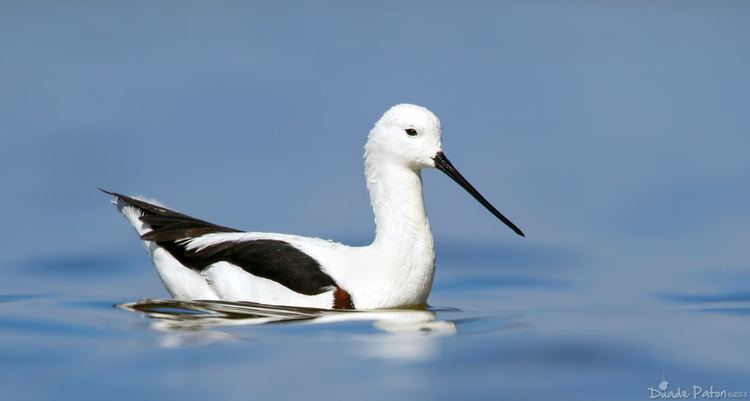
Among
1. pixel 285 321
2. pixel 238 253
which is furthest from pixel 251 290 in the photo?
pixel 285 321

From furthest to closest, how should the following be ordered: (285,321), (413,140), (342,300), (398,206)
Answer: (398,206) → (413,140) → (342,300) → (285,321)

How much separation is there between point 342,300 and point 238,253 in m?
1.00

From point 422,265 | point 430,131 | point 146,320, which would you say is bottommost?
point 146,320

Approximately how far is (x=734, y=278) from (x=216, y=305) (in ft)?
15.6

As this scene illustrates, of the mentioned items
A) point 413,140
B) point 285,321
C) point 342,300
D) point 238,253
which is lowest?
point 285,321

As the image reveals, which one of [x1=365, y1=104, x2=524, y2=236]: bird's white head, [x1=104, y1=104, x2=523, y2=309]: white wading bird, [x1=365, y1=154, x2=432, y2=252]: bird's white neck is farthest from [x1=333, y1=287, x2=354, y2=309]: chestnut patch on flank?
[x1=365, y1=104, x2=524, y2=236]: bird's white head

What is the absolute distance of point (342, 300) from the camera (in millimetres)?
11438

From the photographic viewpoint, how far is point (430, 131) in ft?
38.4

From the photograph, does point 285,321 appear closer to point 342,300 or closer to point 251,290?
point 342,300

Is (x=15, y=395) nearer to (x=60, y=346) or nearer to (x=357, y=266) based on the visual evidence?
(x=60, y=346)

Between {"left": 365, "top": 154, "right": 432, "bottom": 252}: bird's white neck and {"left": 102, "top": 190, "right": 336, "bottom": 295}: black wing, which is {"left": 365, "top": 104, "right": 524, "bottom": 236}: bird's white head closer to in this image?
{"left": 365, "top": 154, "right": 432, "bottom": 252}: bird's white neck

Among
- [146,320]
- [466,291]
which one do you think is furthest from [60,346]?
[466,291]

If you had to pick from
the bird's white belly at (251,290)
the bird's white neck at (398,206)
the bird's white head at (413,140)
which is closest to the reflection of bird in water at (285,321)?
the bird's white belly at (251,290)

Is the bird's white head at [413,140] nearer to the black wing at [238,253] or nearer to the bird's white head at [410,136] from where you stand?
the bird's white head at [410,136]
